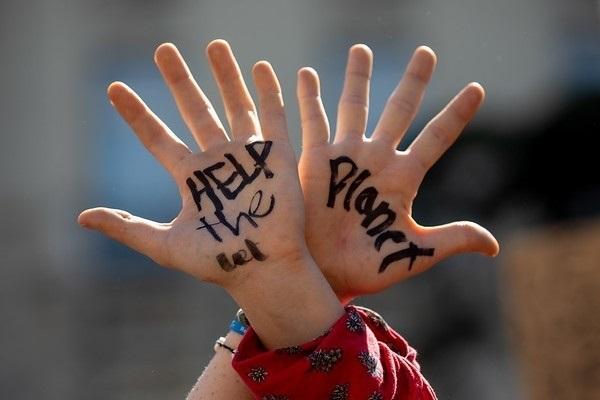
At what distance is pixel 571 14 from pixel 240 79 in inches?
290

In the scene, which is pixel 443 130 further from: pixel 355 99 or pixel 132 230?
pixel 132 230

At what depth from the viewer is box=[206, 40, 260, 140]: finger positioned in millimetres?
1598

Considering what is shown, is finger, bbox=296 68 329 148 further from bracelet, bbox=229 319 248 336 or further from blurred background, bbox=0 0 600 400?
blurred background, bbox=0 0 600 400

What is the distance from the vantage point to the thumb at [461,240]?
63.6 inches

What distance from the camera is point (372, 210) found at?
5.36 ft

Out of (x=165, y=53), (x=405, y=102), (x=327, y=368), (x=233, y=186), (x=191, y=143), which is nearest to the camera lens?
(x=327, y=368)

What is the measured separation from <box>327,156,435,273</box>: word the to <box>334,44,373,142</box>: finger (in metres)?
0.06

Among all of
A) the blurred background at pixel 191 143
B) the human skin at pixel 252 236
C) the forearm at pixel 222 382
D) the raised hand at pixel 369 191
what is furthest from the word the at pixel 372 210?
the blurred background at pixel 191 143

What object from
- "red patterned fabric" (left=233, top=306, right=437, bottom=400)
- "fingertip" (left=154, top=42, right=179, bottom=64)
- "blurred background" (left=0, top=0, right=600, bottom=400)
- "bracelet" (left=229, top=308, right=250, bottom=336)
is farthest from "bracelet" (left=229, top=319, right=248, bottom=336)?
"blurred background" (left=0, top=0, right=600, bottom=400)

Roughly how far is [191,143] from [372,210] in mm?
5118

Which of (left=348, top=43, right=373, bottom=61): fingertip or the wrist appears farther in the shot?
(left=348, top=43, right=373, bottom=61): fingertip

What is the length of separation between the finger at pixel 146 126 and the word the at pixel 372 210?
0.20 metres

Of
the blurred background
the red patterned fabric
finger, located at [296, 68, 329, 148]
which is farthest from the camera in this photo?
the blurred background

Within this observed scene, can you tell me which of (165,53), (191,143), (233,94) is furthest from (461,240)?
(191,143)
